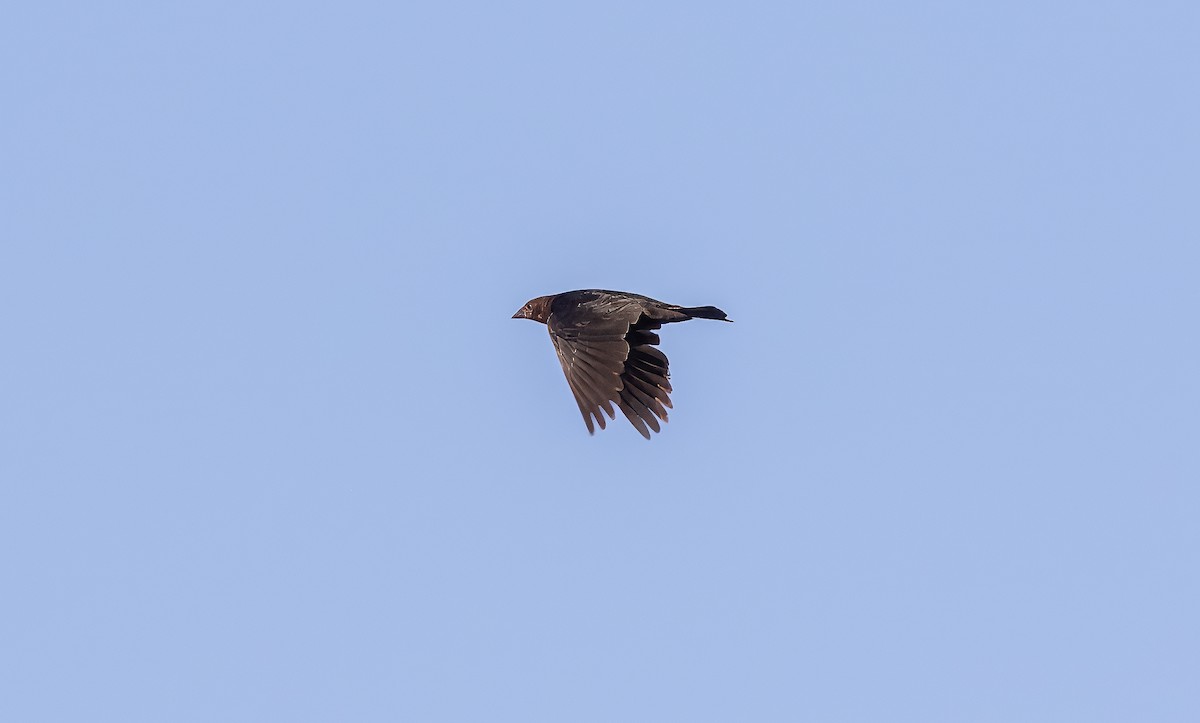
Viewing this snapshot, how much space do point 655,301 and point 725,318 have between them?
877 millimetres

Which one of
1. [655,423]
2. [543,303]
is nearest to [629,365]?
[655,423]

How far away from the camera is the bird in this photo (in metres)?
20.0

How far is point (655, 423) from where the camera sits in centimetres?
2116

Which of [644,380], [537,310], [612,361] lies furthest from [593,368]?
[537,310]

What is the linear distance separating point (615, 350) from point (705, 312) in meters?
1.92

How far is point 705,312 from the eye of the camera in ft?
71.4

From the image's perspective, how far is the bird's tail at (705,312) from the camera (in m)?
21.7

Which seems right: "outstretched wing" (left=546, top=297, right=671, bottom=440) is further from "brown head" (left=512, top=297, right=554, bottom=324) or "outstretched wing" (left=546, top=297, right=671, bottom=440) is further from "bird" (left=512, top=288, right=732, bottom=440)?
"brown head" (left=512, top=297, right=554, bottom=324)

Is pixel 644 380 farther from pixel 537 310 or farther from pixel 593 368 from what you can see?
pixel 537 310

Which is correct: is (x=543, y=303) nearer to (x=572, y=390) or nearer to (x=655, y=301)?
(x=655, y=301)

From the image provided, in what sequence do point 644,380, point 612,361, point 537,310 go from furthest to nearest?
point 537,310
point 644,380
point 612,361

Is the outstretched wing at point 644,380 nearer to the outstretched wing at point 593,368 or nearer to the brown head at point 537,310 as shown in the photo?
the outstretched wing at point 593,368

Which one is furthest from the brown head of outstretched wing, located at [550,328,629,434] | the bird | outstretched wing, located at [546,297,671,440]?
outstretched wing, located at [550,328,629,434]

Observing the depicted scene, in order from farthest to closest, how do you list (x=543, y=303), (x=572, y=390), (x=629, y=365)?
(x=543, y=303), (x=629, y=365), (x=572, y=390)
